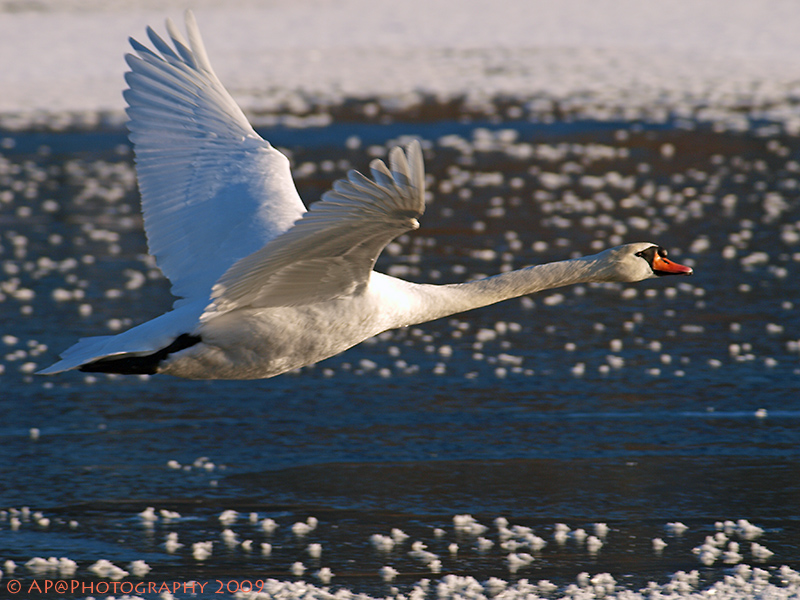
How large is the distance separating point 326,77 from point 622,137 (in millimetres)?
4996

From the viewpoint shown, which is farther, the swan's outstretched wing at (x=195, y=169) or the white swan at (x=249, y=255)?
the swan's outstretched wing at (x=195, y=169)

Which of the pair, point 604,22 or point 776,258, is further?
point 604,22

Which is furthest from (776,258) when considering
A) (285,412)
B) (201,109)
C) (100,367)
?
(100,367)

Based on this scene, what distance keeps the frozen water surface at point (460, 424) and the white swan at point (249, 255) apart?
0.82 meters

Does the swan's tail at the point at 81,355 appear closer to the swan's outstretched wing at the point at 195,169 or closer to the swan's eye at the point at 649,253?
the swan's outstretched wing at the point at 195,169

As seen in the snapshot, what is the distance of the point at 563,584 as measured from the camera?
14.6 ft

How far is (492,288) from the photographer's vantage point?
519 cm

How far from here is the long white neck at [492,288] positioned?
5031 mm

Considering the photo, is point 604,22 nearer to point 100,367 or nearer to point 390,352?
point 390,352

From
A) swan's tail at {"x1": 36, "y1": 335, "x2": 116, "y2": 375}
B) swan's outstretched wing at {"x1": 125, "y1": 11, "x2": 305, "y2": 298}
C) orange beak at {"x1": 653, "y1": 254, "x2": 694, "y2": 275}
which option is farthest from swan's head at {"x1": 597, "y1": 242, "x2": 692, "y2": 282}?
swan's tail at {"x1": 36, "y1": 335, "x2": 116, "y2": 375}

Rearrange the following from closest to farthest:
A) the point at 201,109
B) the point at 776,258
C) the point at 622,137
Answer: the point at 201,109 < the point at 776,258 < the point at 622,137

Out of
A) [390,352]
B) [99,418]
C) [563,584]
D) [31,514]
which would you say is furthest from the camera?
[390,352]

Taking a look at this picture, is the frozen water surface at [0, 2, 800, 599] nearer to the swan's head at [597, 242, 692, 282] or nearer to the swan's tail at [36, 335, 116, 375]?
the swan's tail at [36, 335, 116, 375]

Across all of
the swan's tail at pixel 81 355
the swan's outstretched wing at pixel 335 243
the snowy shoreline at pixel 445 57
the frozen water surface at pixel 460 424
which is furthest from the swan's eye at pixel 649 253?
the snowy shoreline at pixel 445 57
